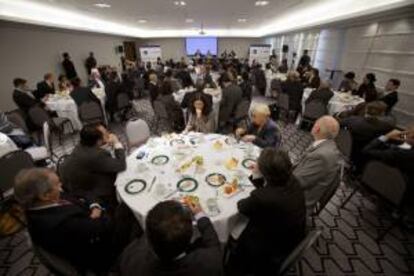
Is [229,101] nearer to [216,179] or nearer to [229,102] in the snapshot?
[229,102]

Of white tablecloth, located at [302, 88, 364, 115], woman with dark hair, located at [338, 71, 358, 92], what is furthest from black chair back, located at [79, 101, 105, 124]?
woman with dark hair, located at [338, 71, 358, 92]

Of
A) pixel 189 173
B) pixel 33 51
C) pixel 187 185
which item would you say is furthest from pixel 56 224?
pixel 33 51

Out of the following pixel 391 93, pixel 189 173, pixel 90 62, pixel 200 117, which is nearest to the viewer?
pixel 189 173

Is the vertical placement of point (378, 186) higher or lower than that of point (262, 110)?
lower

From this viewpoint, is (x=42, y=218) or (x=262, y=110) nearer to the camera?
(x=42, y=218)

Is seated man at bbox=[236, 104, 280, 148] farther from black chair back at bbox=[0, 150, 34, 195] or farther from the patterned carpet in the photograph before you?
black chair back at bbox=[0, 150, 34, 195]

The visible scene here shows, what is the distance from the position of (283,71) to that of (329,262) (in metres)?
9.37

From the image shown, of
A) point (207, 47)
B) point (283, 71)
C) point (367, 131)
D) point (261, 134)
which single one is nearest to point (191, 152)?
point (261, 134)

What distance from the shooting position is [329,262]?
7.44 ft

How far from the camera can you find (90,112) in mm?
4934

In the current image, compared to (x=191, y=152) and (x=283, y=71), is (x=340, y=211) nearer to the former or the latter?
(x=191, y=152)

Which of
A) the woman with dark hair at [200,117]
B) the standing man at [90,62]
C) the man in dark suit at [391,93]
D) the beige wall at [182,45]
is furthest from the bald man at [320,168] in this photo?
the beige wall at [182,45]

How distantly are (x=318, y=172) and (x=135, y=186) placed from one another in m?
1.75

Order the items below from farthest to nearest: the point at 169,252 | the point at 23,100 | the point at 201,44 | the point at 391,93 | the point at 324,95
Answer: the point at 201,44 → the point at 324,95 → the point at 391,93 → the point at 23,100 → the point at 169,252
